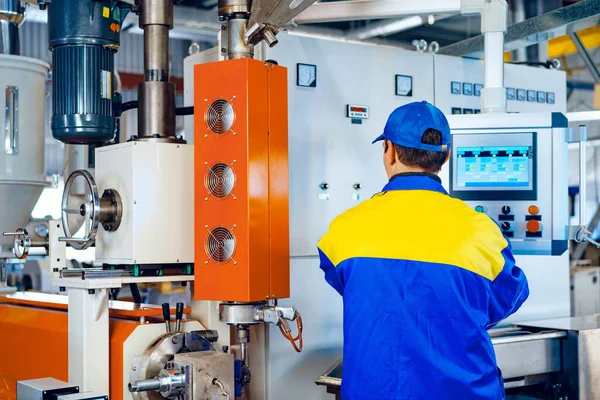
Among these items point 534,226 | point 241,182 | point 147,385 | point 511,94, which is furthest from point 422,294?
point 511,94

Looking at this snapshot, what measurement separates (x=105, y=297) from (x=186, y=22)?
235cm

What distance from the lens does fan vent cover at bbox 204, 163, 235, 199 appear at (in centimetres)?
243

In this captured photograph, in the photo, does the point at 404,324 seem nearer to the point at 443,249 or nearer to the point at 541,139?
the point at 443,249

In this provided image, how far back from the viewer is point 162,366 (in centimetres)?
240

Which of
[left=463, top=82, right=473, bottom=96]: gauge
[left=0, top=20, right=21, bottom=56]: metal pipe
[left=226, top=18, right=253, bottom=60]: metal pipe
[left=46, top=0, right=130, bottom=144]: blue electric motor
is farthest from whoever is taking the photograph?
[left=463, top=82, right=473, bottom=96]: gauge

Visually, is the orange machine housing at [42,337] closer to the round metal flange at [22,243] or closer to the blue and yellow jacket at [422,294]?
the round metal flange at [22,243]

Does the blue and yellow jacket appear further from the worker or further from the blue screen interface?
the blue screen interface

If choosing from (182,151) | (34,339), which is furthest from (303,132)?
(34,339)

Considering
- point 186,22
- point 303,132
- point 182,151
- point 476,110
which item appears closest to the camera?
point 182,151

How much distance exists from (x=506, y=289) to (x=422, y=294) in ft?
0.74

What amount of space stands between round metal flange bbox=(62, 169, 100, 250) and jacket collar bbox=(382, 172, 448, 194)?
1.12m

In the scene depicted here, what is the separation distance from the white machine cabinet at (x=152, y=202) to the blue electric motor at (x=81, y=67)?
133mm

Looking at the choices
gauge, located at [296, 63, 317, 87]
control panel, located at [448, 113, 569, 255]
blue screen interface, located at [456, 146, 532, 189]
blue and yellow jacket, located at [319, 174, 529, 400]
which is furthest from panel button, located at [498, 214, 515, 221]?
blue and yellow jacket, located at [319, 174, 529, 400]

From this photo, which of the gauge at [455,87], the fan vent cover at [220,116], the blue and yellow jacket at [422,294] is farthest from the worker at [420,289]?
the gauge at [455,87]
